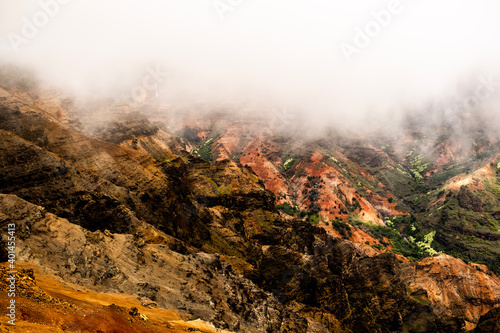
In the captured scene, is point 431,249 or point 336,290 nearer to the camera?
point 336,290

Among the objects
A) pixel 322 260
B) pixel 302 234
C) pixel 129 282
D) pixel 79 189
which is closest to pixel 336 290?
pixel 322 260

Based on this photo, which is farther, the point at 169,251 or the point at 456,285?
the point at 456,285

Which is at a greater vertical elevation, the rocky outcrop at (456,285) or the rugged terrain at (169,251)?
the rugged terrain at (169,251)

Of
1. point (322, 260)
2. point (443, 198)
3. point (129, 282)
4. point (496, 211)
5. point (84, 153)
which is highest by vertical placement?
point (84, 153)

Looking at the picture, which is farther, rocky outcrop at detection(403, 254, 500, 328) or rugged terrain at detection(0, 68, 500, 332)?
rocky outcrop at detection(403, 254, 500, 328)

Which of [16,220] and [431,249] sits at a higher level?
[16,220]

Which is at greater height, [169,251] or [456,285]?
[169,251]

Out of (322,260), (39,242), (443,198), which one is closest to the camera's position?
(39,242)

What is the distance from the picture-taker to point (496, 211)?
13975 centimetres

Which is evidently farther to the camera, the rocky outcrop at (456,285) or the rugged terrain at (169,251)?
the rocky outcrop at (456,285)

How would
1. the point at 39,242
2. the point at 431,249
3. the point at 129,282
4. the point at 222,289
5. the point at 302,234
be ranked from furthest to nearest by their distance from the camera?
the point at 431,249 → the point at 302,234 → the point at 222,289 → the point at 129,282 → the point at 39,242

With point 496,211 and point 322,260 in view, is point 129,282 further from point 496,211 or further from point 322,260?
point 496,211

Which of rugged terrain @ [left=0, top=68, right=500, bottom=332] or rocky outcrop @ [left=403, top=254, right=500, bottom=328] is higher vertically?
rugged terrain @ [left=0, top=68, right=500, bottom=332]

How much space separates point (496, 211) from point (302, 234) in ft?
429
